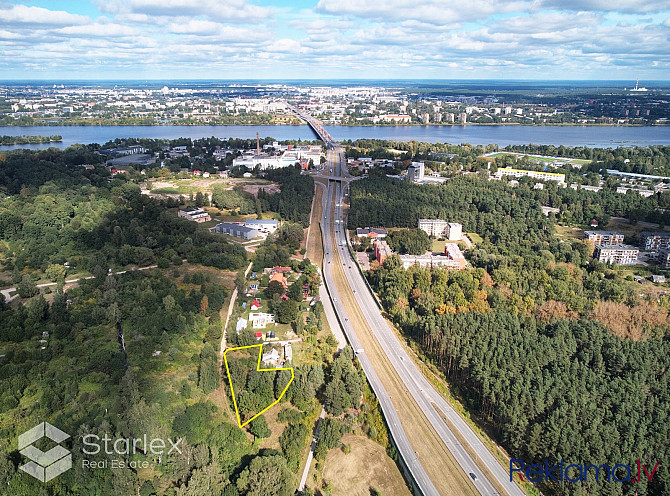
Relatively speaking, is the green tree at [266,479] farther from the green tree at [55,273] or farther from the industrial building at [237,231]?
the industrial building at [237,231]

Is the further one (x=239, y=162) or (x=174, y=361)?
(x=239, y=162)

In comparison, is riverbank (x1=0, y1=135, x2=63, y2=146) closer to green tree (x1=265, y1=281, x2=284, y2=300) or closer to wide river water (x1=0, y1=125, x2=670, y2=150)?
wide river water (x1=0, y1=125, x2=670, y2=150)

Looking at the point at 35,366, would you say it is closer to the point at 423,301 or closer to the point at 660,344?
the point at 423,301

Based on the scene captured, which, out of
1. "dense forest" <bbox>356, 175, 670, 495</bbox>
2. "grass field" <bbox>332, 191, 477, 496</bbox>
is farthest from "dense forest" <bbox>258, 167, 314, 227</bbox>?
"grass field" <bbox>332, 191, 477, 496</bbox>

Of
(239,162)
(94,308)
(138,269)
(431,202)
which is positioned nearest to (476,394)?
(94,308)

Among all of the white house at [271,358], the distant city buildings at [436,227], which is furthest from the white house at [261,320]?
the distant city buildings at [436,227]
